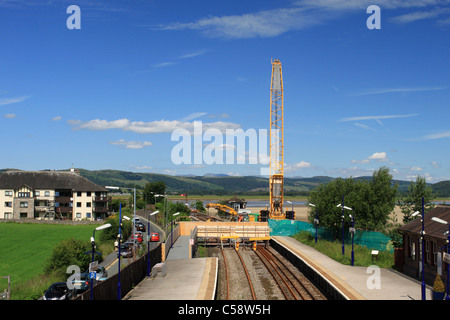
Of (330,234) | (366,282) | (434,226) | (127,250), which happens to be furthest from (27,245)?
(434,226)

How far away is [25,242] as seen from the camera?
5753cm

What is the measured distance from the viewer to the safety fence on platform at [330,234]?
4653 centimetres

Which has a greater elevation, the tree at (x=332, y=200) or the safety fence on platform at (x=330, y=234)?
the tree at (x=332, y=200)

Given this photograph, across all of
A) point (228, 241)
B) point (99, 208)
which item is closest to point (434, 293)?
point (228, 241)

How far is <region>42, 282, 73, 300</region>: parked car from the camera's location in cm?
2573

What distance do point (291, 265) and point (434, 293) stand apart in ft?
67.4

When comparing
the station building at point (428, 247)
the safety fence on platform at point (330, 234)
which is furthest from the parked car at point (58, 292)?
the safety fence on platform at point (330, 234)

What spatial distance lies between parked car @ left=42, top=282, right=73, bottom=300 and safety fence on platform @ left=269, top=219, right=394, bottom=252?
103ft

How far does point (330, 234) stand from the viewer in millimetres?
58281

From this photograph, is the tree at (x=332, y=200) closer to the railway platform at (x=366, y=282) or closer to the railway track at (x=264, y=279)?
the railway track at (x=264, y=279)

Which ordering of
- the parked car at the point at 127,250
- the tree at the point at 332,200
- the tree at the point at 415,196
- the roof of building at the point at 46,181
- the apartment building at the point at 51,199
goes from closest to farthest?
1. the parked car at the point at 127,250
2. the tree at the point at 332,200
3. the tree at the point at 415,196
4. the apartment building at the point at 51,199
5. the roof of building at the point at 46,181

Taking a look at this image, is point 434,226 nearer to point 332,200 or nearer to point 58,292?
point 332,200

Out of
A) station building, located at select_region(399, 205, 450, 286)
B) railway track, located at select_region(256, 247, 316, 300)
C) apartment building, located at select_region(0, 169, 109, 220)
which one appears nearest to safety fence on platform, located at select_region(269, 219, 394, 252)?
railway track, located at select_region(256, 247, 316, 300)
